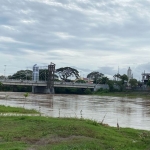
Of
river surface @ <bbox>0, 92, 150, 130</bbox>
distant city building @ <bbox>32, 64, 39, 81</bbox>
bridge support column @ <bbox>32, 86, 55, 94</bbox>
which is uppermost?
distant city building @ <bbox>32, 64, 39, 81</bbox>

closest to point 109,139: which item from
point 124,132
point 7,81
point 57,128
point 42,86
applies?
point 57,128

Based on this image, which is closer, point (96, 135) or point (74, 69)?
point (96, 135)

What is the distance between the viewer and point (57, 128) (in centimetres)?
1288

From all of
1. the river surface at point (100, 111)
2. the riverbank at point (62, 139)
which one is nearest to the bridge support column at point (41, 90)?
the river surface at point (100, 111)

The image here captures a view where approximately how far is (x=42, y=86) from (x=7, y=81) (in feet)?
61.9

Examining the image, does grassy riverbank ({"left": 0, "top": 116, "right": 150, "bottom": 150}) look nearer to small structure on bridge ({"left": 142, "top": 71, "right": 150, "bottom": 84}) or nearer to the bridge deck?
the bridge deck

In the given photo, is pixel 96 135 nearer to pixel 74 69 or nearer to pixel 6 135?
pixel 6 135

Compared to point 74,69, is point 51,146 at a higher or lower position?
lower

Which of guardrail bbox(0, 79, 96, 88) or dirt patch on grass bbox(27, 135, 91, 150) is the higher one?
guardrail bbox(0, 79, 96, 88)

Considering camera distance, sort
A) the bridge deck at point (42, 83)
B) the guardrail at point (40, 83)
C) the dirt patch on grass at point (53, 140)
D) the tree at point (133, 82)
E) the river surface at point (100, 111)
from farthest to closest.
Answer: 1. the tree at point (133, 82)
2. the bridge deck at point (42, 83)
3. the guardrail at point (40, 83)
4. the river surface at point (100, 111)
5. the dirt patch on grass at point (53, 140)

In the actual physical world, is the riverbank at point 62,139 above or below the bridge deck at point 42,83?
below

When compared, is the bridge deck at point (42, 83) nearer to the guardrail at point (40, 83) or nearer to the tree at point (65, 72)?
the guardrail at point (40, 83)

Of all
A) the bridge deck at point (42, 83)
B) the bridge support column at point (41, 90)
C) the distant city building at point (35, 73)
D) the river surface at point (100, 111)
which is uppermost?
the distant city building at point (35, 73)

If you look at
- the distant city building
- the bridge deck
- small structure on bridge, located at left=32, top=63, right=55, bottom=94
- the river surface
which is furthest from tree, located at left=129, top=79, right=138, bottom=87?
the river surface
